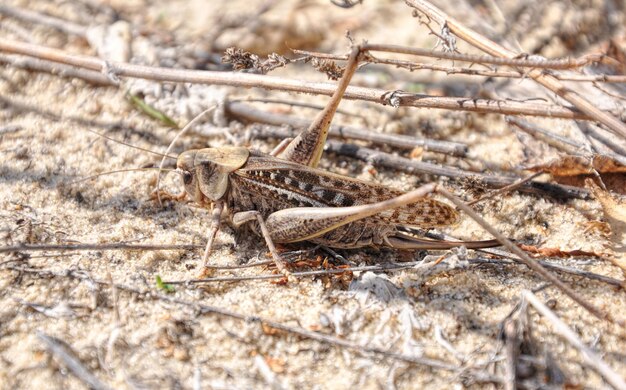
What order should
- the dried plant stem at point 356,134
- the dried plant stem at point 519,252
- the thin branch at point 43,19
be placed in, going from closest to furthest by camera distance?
1. the dried plant stem at point 519,252
2. the dried plant stem at point 356,134
3. the thin branch at point 43,19

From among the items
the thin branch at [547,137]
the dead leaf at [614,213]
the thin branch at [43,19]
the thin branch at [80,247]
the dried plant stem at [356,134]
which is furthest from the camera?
the thin branch at [43,19]

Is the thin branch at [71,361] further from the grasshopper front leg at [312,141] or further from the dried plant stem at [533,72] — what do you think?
the dried plant stem at [533,72]

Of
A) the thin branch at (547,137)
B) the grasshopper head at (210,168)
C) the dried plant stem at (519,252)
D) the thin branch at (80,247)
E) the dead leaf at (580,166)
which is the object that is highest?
the thin branch at (547,137)

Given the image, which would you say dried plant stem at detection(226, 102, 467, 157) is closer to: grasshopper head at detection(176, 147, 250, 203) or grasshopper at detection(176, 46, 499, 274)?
grasshopper at detection(176, 46, 499, 274)

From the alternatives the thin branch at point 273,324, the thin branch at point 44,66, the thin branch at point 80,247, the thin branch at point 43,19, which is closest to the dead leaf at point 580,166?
the thin branch at point 273,324

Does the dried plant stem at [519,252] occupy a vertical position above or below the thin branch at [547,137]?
below

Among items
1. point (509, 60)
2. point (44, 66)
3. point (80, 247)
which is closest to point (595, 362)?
point (509, 60)

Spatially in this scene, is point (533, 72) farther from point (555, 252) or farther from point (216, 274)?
point (216, 274)

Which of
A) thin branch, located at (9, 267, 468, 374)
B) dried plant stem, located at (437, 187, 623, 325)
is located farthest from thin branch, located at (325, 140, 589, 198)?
thin branch, located at (9, 267, 468, 374)
